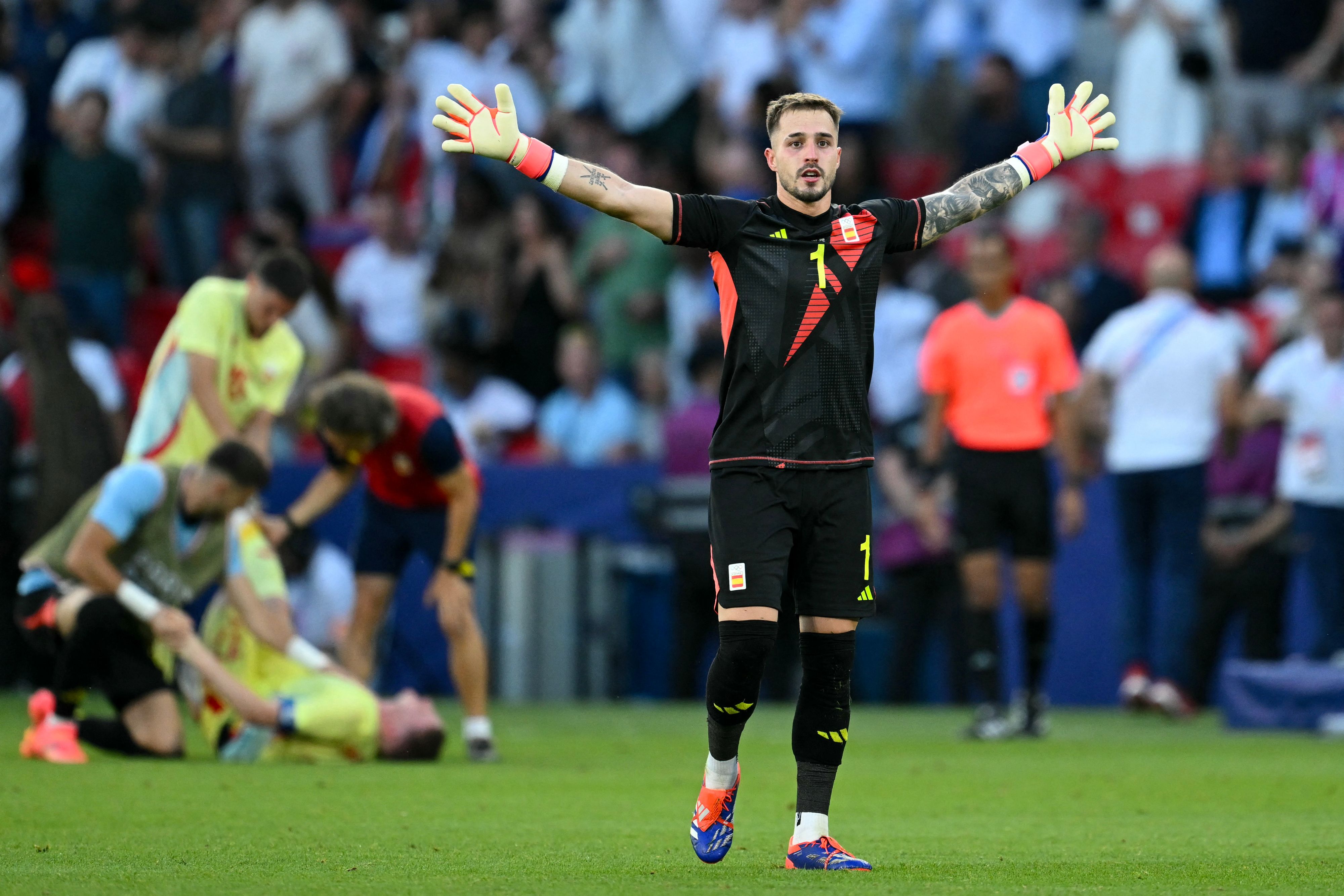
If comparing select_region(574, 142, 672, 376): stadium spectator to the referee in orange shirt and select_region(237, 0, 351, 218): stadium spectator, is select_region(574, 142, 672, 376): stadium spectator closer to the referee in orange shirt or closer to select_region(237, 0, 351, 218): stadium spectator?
select_region(237, 0, 351, 218): stadium spectator

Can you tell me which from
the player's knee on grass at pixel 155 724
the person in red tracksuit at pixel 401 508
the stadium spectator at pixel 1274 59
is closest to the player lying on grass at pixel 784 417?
the person in red tracksuit at pixel 401 508

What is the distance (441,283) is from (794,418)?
11.5 metres

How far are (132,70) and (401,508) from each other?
933 centimetres

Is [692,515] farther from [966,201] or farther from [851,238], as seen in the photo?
[851,238]

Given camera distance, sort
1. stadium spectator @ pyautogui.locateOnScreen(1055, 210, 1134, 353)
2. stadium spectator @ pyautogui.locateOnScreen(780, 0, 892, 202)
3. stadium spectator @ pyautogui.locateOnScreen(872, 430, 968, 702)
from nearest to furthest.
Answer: stadium spectator @ pyautogui.locateOnScreen(872, 430, 968, 702), stadium spectator @ pyautogui.locateOnScreen(1055, 210, 1134, 353), stadium spectator @ pyautogui.locateOnScreen(780, 0, 892, 202)

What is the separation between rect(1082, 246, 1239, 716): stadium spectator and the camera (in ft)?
41.1

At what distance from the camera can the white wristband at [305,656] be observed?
9.35 m

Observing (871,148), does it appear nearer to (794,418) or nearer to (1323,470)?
(1323,470)

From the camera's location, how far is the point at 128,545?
9.05m

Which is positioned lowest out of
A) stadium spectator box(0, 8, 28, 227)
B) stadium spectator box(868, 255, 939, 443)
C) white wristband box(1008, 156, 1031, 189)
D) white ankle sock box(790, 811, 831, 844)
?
white ankle sock box(790, 811, 831, 844)

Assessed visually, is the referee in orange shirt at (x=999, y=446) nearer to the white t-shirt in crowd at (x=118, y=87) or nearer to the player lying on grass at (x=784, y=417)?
the player lying on grass at (x=784, y=417)

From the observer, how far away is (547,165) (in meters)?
5.70

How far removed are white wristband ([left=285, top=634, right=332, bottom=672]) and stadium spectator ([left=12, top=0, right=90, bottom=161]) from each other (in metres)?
10.2

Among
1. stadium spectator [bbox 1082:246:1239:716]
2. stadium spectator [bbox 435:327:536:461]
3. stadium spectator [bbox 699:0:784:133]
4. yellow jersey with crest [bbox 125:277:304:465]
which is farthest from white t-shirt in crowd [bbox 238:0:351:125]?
stadium spectator [bbox 1082:246:1239:716]
